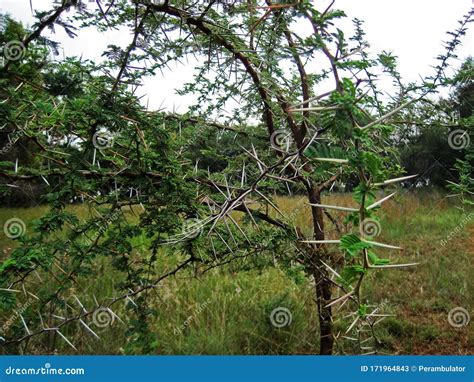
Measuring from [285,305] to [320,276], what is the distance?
0.92 m

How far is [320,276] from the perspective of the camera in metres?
1.43

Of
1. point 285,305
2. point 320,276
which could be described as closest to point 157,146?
point 320,276

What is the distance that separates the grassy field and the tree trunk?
0.42 feet

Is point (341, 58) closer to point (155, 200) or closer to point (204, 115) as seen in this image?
point (155, 200)

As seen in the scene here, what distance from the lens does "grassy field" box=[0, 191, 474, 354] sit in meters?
2.04

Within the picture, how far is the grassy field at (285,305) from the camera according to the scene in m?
2.04

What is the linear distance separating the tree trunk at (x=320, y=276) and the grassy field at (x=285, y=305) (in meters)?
0.13

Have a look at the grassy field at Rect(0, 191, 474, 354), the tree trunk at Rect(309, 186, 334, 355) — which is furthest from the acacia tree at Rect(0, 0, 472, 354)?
the grassy field at Rect(0, 191, 474, 354)

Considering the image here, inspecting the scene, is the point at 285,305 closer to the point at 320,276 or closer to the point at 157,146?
the point at 320,276

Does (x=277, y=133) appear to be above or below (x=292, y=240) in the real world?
above

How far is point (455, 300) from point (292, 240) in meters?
1.70

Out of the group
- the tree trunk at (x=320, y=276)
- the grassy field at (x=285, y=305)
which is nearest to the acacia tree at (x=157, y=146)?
the tree trunk at (x=320, y=276)

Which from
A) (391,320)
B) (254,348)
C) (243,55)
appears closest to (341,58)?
(243,55)

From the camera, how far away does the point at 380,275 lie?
287cm
